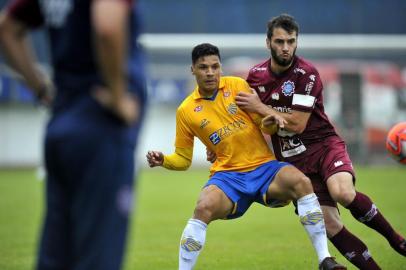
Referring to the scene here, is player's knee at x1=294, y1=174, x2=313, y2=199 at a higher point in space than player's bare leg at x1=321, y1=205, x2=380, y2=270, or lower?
higher

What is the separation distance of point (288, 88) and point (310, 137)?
1.92ft

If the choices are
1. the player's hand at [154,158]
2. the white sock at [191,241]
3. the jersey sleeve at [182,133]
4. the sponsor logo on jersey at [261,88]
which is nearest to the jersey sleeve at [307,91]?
the sponsor logo on jersey at [261,88]

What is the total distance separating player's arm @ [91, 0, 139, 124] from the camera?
3521mm

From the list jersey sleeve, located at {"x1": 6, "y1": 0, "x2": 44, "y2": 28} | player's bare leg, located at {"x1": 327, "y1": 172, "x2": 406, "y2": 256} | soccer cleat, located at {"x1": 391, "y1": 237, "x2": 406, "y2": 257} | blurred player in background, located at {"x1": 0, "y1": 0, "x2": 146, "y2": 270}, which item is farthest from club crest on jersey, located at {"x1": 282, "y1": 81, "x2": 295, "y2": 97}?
jersey sleeve, located at {"x1": 6, "y1": 0, "x2": 44, "y2": 28}

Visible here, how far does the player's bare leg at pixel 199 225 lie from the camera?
6551 millimetres

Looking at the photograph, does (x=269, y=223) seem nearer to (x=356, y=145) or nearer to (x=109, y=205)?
(x=109, y=205)

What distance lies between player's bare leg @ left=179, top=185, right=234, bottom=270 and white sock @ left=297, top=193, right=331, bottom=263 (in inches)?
27.5

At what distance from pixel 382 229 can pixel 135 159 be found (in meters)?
3.99

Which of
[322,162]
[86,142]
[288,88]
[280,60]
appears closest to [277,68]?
[280,60]

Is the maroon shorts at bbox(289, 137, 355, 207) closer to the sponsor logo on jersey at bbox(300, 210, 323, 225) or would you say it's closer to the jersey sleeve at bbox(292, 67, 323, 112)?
the jersey sleeve at bbox(292, 67, 323, 112)

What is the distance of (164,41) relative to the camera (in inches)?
1371

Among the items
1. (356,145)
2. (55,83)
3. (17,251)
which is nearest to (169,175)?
(356,145)

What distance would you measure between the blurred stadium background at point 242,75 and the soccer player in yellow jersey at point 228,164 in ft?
25.1

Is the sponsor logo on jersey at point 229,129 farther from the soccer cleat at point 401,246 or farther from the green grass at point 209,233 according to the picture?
the soccer cleat at point 401,246
